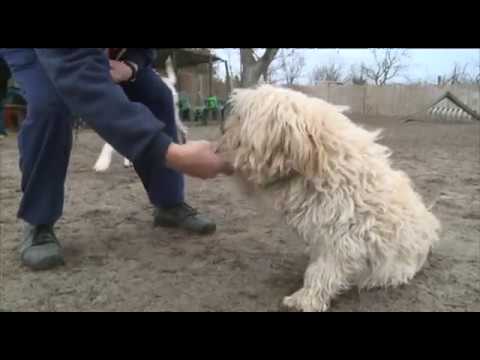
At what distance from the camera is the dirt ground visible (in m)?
2.40

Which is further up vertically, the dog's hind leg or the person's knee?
the person's knee

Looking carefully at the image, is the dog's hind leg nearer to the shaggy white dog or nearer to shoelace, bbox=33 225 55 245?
shoelace, bbox=33 225 55 245

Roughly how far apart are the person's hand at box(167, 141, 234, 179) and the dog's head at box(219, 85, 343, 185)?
61 mm

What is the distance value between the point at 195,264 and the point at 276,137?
1057 millimetres

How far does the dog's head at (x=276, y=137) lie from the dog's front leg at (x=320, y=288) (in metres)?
0.45

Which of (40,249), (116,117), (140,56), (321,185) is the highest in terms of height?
(140,56)

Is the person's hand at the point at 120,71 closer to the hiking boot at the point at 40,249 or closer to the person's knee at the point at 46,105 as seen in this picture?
the person's knee at the point at 46,105

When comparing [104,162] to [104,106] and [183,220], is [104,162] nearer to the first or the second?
[183,220]

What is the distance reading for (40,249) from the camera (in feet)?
9.27

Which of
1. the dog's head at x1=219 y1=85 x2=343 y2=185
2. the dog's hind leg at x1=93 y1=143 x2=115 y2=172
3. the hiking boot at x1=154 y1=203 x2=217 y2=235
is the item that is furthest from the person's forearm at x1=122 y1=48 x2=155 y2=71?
the dog's hind leg at x1=93 y1=143 x2=115 y2=172

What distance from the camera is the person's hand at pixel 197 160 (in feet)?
7.44

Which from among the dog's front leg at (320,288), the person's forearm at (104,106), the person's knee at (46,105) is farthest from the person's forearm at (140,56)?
the dog's front leg at (320,288)

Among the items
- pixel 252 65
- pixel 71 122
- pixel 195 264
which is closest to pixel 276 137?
pixel 195 264
